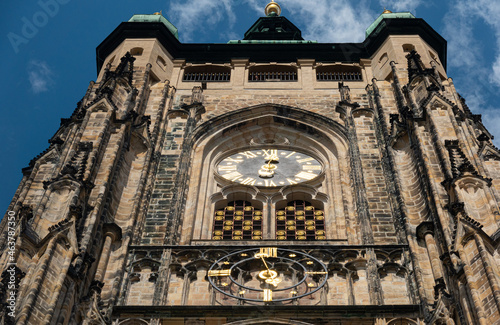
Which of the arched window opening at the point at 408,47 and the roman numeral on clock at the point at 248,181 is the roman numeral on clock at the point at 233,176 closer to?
the roman numeral on clock at the point at 248,181

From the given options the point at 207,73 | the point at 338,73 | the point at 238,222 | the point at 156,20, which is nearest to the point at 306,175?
the point at 238,222

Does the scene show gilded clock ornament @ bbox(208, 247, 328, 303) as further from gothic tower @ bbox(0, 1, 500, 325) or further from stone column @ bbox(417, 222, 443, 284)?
stone column @ bbox(417, 222, 443, 284)

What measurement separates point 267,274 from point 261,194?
13.7ft

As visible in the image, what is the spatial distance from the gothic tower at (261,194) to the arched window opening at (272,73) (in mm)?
55

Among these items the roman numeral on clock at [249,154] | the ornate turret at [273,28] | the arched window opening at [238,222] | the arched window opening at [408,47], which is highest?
the ornate turret at [273,28]

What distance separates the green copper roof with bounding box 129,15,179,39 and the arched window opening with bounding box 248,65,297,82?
10.3 feet

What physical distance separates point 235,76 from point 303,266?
10098 millimetres

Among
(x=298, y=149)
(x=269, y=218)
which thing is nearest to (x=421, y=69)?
(x=298, y=149)

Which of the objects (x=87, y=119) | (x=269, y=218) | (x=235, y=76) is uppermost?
(x=235, y=76)

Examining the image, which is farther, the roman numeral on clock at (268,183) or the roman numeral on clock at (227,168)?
the roman numeral on clock at (227,168)

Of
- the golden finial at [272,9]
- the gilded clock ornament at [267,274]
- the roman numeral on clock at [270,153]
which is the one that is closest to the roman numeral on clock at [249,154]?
the roman numeral on clock at [270,153]

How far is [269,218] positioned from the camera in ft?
63.2

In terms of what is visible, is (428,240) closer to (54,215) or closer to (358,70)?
(54,215)

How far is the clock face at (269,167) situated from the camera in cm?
2088
